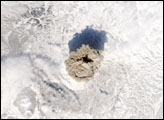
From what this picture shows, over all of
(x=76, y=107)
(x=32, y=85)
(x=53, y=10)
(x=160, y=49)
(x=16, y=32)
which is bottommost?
(x=76, y=107)

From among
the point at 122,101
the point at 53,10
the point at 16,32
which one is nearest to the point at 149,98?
the point at 122,101

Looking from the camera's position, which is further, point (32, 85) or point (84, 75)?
point (32, 85)

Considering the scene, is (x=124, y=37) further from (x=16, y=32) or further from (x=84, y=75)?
(x=16, y=32)

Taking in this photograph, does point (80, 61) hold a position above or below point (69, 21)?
below

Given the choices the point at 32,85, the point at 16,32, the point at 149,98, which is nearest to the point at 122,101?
the point at 149,98

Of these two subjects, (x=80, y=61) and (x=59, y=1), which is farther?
(x=59, y=1)

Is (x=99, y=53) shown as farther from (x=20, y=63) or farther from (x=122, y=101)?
(x=20, y=63)
